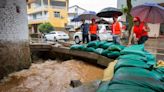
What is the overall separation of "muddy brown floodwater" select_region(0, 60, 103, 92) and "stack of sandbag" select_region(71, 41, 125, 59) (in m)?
0.55

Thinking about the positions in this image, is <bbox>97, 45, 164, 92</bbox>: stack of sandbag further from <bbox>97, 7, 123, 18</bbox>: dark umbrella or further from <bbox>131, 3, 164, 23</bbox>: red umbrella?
<bbox>97, 7, 123, 18</bbox>: dark umbrella

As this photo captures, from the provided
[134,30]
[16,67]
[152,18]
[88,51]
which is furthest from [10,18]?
[152,18]

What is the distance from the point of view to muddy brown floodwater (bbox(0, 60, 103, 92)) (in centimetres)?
551

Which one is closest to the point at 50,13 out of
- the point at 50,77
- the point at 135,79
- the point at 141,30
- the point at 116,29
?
the point at 116,29

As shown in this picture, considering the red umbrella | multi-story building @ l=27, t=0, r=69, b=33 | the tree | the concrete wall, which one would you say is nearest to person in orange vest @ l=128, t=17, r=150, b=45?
the red umbrella

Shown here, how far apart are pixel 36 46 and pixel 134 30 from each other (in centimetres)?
525

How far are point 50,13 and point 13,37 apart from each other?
26933 mm

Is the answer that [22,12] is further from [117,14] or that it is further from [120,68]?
[120,68]

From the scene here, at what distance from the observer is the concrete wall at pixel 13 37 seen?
6441 mm

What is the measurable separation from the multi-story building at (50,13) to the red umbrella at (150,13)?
27885 mm

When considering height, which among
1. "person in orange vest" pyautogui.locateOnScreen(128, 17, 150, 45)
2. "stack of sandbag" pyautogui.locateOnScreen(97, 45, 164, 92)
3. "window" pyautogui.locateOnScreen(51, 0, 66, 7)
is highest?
"window" pyautogui.locateOnScreen(51, 0, 66, 7)

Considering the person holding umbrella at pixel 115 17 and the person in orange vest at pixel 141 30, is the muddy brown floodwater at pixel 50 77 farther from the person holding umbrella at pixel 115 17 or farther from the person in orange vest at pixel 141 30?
the person in orange vest at pixel 141 30

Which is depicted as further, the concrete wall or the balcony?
the balcony

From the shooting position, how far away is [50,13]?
1309 inches
